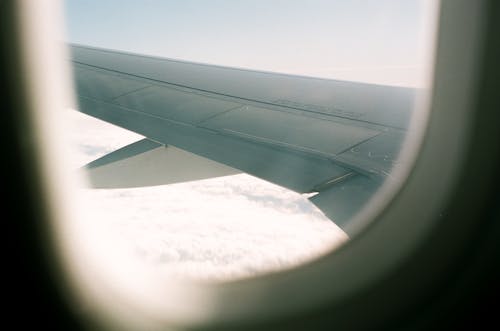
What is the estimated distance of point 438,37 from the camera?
134 centimetres

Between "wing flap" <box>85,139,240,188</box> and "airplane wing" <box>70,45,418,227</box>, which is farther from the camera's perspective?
"wing flap" <box>85,139,240,188</box>

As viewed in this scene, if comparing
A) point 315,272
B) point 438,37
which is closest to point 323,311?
point 315,272

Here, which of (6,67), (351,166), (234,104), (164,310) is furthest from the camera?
(234,104)

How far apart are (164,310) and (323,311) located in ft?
1.23

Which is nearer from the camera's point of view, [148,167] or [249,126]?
[249,126]

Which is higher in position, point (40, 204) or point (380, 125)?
point (40, 204)

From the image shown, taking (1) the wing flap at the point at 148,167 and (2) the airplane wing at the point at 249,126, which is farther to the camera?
(1) the wing flap at the point at 148,167

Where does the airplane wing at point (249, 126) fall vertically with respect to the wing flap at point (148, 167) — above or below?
above

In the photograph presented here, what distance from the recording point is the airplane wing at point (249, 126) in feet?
7.20

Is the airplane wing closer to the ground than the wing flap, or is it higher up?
higher up

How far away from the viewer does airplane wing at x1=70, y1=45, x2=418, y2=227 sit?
2193 mm

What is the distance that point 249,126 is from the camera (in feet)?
9.47

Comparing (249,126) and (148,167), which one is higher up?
(249,126)

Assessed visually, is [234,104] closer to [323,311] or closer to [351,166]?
[351,166]
